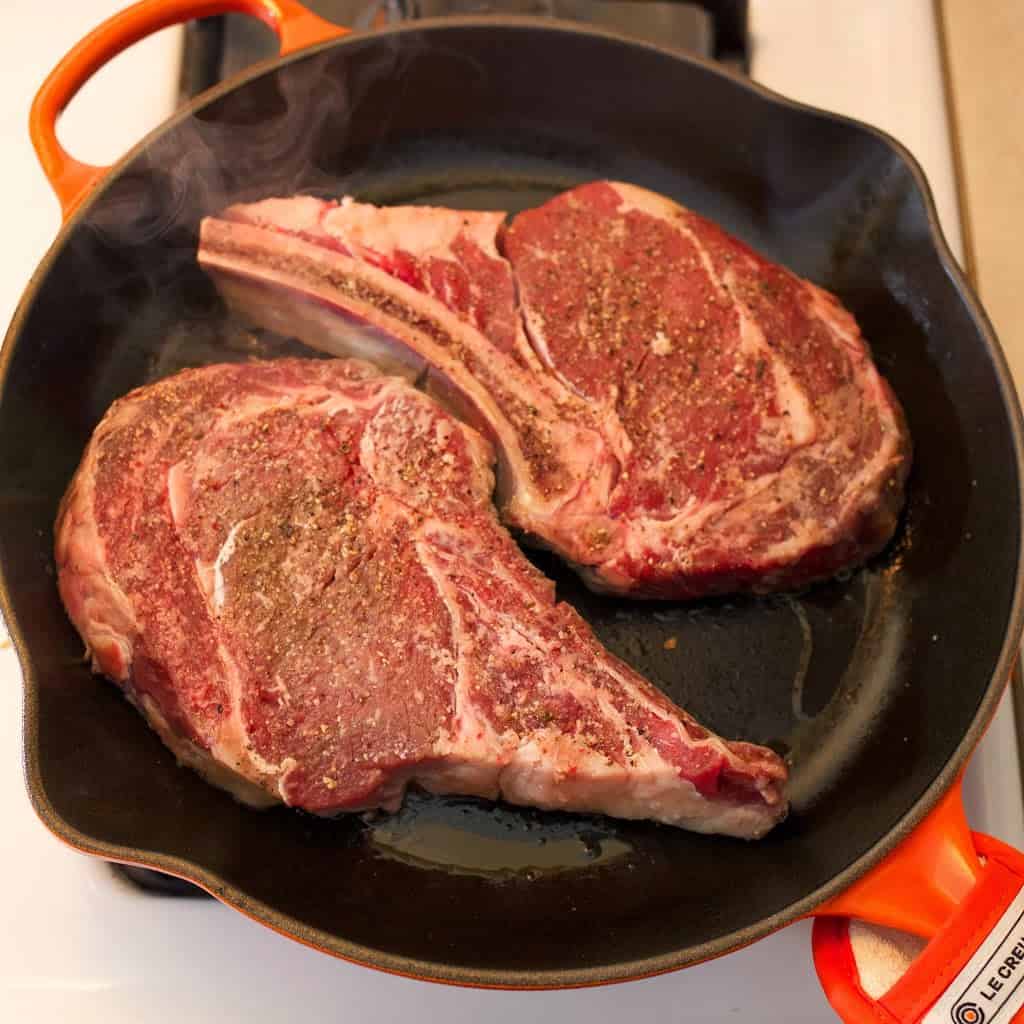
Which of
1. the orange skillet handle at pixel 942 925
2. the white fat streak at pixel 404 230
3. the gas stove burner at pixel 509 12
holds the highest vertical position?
the gas stove burner at pixel 509 12

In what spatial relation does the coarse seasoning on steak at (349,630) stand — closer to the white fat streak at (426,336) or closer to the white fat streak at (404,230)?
the white fat streak at (426,336)

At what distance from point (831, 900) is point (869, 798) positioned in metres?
0.30

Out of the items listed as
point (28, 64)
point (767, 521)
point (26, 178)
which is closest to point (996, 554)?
point (767, 521)

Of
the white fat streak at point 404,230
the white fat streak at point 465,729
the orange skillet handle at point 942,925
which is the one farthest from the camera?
the white fat streak at point 404,230

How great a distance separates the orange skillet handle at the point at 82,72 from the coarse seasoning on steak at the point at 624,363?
0.79ft

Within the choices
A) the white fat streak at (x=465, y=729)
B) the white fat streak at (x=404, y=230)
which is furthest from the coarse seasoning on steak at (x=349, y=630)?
the white fat streak at (x=404, y=230)

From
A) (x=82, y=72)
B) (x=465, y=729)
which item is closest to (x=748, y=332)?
(x=465, y=729)

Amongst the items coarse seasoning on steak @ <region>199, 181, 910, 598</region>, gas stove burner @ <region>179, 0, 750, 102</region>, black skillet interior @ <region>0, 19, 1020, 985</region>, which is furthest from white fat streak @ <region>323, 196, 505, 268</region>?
gas stove burner @ <region>179, 0, 750, 102</region>

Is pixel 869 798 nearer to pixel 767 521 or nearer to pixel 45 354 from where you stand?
pixel 767 521

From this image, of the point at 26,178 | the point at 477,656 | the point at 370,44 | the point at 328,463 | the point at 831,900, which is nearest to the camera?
the point at 831,900

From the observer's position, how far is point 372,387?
5.74 feet

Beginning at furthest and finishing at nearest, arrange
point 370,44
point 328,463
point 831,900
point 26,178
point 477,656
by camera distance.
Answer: point 26,178 < point 370,44 < point 328,463 < point 477,656 < point 831,900

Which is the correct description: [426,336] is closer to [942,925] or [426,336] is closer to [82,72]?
[82,72]

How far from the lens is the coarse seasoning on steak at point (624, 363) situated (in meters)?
1.72
